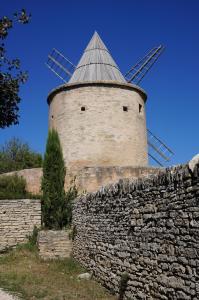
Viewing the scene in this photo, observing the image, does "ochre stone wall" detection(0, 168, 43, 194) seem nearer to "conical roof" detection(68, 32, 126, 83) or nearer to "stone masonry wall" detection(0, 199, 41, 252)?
"stone masonry wall" detection(0, 199, 41, 252)

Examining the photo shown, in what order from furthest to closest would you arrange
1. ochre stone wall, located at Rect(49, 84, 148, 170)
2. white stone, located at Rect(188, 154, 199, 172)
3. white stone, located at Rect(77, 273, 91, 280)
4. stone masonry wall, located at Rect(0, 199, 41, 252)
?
ochre stone wall, located at Rect(49, 84, 148, 170) → stone masonry wall, located at Rect(0, 199, 41, 252) → white stone, located at Rect(77, 273, 91, 280) → white stone, located at Rect(188, 154, 199, 172)

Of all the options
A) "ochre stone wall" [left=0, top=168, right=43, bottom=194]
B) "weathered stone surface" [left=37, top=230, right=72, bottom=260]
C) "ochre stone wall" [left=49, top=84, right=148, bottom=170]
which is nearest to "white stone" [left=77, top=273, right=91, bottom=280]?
"weathered stone surface" [left=37, top=230, right=72, bottom=260]

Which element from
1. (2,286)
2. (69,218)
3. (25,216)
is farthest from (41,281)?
(25,216)

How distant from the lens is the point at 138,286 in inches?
234

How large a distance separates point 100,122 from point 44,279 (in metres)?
10.2

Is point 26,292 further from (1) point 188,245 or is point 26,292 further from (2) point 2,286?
(1) point 188,245

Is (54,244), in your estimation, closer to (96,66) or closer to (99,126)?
(99,126)

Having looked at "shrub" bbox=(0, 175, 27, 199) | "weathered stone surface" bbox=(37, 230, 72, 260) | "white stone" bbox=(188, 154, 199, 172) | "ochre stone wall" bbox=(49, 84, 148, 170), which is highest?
"ochre stone wall" bbox=(49, 84, 148, 170)

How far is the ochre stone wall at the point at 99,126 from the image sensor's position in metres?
17.4

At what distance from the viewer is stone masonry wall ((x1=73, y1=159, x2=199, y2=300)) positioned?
4645 mm

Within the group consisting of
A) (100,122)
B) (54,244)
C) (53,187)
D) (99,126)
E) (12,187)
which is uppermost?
(100,122)

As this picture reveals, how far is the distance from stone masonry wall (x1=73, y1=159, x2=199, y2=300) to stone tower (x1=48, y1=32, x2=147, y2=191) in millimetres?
8793

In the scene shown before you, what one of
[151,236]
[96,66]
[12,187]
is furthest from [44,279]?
[96,66]

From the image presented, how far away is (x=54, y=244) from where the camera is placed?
11.2 metres
